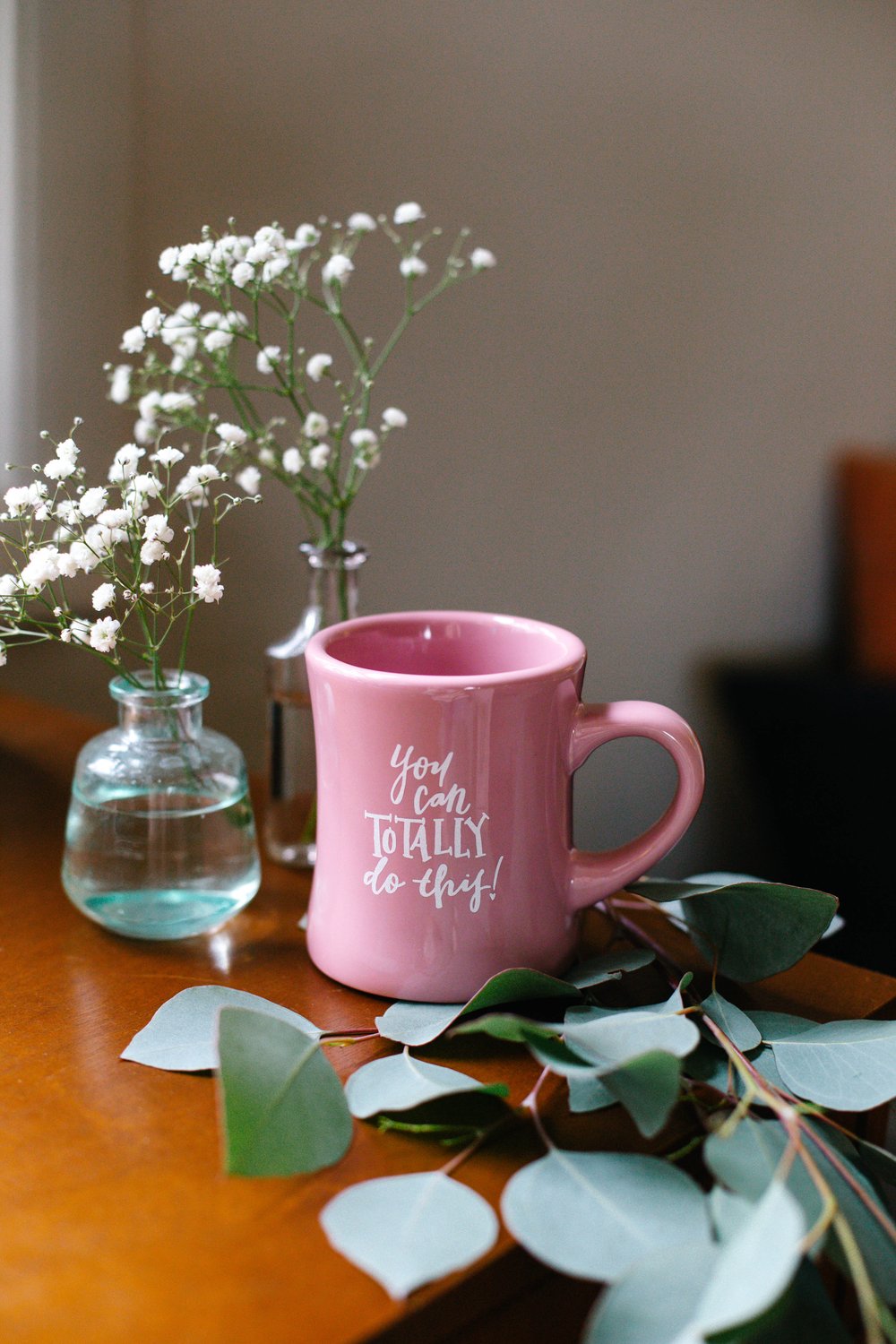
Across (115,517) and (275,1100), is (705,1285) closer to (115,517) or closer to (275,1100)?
(275,1100)

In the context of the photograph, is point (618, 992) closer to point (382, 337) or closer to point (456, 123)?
point (382, 337)

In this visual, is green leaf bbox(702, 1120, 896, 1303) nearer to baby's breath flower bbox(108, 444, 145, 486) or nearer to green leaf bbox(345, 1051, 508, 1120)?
green leaf bbox(345, 1051, 508, 1120)

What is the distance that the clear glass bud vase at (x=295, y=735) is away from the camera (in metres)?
0.70

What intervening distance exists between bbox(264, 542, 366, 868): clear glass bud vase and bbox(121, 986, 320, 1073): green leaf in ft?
0.66

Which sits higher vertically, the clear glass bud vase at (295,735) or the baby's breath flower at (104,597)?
the baby's breath flower at (104,597)

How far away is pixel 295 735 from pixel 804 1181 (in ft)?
1.37

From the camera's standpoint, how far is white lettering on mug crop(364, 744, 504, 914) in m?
0.50

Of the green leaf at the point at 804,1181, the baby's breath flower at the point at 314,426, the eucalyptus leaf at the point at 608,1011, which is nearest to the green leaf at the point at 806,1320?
the green leaf at the point at 804,1181

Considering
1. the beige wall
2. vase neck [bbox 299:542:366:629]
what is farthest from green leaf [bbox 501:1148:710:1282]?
the beige wall

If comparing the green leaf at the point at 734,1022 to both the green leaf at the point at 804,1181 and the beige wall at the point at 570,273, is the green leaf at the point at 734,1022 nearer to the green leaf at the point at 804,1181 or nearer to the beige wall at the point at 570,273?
the green leaf at the point at 804,1181

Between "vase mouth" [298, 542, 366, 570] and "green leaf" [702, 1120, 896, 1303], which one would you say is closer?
"green leaf" [702, 1120, 896, 1303]

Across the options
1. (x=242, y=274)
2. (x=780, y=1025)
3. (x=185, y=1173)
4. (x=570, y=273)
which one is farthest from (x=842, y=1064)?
(x=570, y=273)

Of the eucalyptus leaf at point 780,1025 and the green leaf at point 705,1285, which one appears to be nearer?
the green leaf at point 705,1285

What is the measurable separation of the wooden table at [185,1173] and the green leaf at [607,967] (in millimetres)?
46
